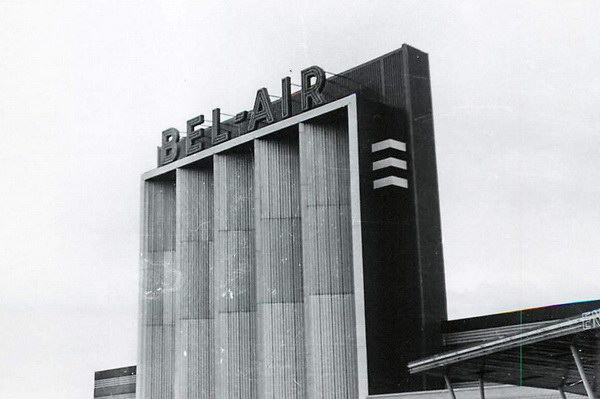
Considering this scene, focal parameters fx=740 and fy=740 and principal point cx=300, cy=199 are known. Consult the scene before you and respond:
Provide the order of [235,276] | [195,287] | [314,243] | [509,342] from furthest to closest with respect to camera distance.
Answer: [195,287] < [235,276] < [314,243] < [509,342]

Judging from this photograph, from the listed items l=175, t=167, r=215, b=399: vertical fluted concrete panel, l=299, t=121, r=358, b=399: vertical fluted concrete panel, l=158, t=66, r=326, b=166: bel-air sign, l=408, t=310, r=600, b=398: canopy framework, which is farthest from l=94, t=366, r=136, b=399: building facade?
l=408, t=310, r=600, b=398: canopy framework

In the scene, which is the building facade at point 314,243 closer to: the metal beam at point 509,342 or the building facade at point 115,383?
the building facade at point 115,383

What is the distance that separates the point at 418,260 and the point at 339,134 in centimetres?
524

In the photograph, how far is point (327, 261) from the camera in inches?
950

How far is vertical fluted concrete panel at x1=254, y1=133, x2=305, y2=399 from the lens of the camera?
25000 millimetres

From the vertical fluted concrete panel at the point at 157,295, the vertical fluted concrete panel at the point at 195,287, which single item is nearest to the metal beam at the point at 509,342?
the vertical fluted concrete panel at the point at 195,287

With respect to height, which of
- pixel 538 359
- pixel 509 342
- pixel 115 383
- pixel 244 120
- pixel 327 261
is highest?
pixel 244 120

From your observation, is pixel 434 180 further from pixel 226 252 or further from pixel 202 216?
pixel 202 216

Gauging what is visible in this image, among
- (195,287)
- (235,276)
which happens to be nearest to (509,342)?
(235,276)

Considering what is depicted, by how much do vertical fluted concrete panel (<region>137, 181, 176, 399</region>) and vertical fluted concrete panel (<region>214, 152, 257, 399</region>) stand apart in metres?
4.31

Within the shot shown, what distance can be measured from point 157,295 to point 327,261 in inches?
453

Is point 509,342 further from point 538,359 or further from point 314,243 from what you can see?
point 314,243

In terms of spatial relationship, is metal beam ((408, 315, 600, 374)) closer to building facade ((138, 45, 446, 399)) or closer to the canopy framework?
the canopy framework

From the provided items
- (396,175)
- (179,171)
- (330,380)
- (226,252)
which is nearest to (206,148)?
(179,171)
